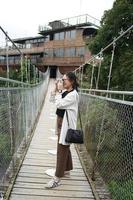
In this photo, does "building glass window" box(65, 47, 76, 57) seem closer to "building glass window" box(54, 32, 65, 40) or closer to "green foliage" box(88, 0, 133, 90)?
"building glass window" box(54, 32, 65, 40)

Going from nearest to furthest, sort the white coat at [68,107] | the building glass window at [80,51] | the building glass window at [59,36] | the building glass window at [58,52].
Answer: the white coat at [68,107] < the building glass window at [80,51] < the building glass window at [58,52] < the building glass window at [59,36]

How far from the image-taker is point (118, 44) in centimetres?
1112

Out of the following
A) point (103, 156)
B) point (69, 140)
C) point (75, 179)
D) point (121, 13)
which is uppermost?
point (121, 13)

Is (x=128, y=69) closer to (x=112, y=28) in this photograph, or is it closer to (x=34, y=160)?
(x=112, y=28)

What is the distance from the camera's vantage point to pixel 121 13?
11695 millimetres

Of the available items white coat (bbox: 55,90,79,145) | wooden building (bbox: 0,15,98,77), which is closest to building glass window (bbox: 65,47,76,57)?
wooden building (bbox: 0,15,98,77)

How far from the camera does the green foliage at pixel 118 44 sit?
997 cm

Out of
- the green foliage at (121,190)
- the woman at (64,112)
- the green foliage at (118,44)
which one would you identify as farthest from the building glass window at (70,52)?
the green foliage at (121,190)

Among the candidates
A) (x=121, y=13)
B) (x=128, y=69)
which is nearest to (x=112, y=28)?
(x=121, y=13)

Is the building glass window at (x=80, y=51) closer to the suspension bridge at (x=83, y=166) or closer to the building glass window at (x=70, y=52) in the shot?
the building glass window at (x=70, y=52)

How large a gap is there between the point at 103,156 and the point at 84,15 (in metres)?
37.8

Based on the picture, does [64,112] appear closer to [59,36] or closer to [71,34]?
[71,34]

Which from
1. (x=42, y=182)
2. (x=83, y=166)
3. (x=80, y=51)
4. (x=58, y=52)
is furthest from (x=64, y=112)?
(x=58, y=52)

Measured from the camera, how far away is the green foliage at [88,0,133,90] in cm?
997
